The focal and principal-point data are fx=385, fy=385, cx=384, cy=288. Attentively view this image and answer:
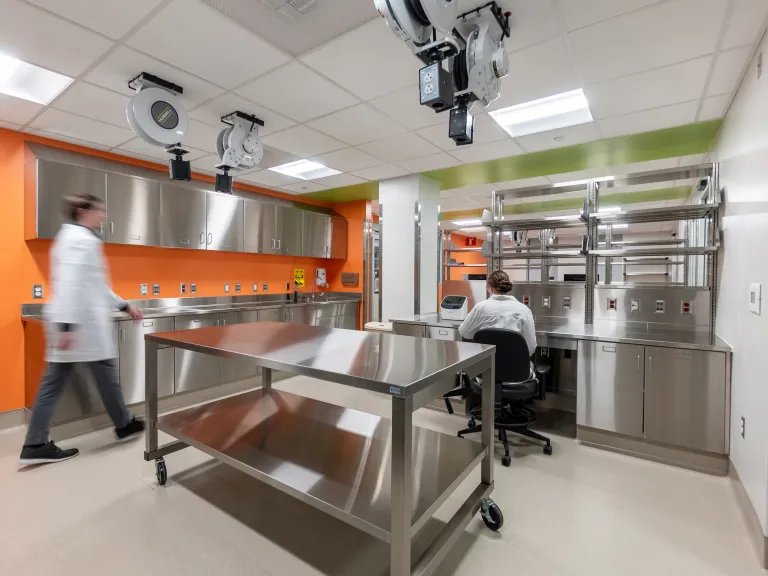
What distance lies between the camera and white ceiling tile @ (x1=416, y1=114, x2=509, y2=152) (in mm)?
3307

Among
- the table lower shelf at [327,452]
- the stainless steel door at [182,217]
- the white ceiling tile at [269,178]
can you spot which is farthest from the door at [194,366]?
the white ceiling tile at [269,178]

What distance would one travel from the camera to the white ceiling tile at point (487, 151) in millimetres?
3854

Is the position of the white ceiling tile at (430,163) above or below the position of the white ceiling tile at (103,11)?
above

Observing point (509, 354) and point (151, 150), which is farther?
point (151, 150)

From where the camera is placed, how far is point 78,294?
2.68 meters

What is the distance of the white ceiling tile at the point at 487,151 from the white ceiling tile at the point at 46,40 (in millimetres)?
3039

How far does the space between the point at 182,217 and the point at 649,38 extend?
4.52m

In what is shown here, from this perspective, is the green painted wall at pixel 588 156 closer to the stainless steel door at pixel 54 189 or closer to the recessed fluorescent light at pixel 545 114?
the recessed fluorescent light at pixel 545 114

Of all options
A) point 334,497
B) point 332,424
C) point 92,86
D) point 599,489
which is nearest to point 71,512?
point 332,424

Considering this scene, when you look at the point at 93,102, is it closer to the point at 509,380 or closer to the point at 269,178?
the point at 269,178

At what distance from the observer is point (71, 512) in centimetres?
219

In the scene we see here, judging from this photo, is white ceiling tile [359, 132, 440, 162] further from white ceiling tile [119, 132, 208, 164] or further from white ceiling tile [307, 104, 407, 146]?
white ceiling tile [119, 132, 208, 164]

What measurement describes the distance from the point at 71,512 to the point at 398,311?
3.70 metres

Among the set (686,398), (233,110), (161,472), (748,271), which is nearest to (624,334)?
(686,398)
